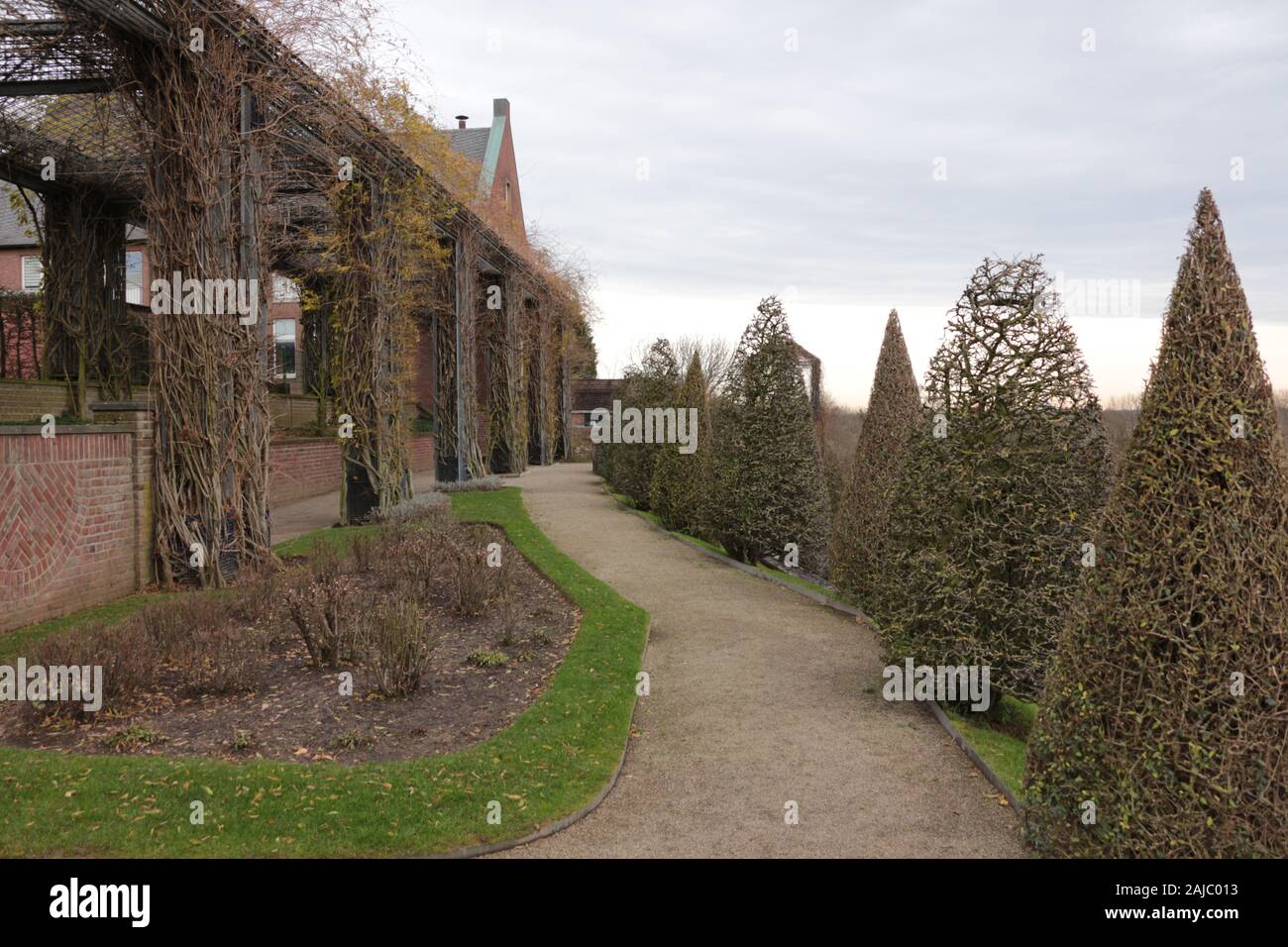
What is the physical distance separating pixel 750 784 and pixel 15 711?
525cm

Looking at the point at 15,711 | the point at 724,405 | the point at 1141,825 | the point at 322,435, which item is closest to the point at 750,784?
the point at 1141,825

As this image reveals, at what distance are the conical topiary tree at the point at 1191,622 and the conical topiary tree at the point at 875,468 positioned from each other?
624 centimetres

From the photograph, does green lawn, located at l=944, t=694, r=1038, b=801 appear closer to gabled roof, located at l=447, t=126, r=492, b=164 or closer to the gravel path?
the gravel path

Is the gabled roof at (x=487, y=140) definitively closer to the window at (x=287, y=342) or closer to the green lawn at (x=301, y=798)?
the window at (x=287, y=342)

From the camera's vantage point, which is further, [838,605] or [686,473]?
[686,473]

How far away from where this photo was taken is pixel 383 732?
5.91 metres

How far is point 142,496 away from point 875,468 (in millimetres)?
9129

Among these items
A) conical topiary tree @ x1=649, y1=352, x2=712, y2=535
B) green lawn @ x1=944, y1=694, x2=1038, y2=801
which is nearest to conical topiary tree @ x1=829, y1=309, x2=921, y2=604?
green lawn @ x1=944, y1=694, x2=1038, y2=801

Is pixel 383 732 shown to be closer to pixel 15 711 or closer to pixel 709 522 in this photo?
pixel 15 711

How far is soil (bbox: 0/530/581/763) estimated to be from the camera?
219 inches

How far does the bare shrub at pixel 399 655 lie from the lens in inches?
259

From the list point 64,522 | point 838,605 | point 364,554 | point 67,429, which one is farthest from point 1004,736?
point 67,429

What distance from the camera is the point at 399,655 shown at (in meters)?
6.57

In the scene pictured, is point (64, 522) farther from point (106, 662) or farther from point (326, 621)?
point (326, 621)
